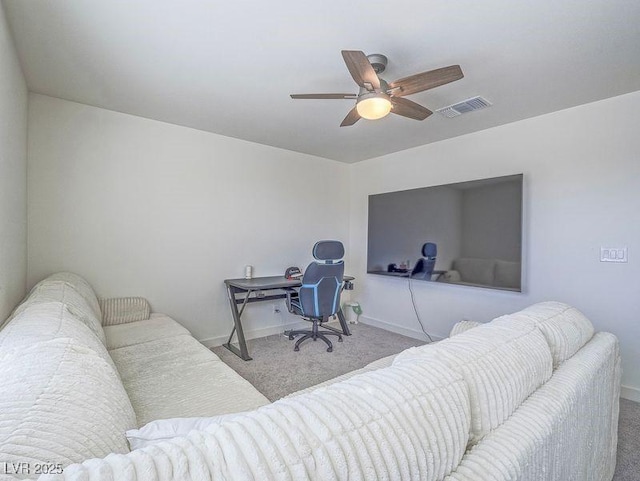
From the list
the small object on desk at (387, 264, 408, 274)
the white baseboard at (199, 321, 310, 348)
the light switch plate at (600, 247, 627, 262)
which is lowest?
the white baseboard at (199, 321, 310, 348)

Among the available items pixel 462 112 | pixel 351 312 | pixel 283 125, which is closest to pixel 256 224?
pixel 283 125

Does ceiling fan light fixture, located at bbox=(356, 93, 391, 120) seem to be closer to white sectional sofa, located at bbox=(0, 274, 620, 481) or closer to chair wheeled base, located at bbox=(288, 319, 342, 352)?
white sectional sofa, located at bbox=(0, 274, 620, 481)

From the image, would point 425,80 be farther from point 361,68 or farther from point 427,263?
point 427,263

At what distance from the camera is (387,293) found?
416 centimetres

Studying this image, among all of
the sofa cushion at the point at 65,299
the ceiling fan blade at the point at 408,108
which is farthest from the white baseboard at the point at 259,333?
the ceiling fan blade at the point at 408,108

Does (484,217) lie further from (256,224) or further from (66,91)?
(66,91)

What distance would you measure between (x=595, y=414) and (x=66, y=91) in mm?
3813

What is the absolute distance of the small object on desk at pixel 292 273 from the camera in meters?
3.77

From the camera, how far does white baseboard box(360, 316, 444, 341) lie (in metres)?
3.71

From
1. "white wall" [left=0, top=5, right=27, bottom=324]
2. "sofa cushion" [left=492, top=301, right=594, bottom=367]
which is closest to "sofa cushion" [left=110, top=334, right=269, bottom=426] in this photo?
"white wall" [left=0, top=5, right=27, bottom=324]

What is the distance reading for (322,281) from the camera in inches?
131

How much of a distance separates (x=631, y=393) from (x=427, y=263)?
1887mm

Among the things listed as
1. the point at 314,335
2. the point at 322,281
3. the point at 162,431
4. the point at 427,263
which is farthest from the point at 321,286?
the point at 162,431

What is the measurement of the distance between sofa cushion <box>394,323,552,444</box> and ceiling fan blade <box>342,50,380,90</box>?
1.41 m
